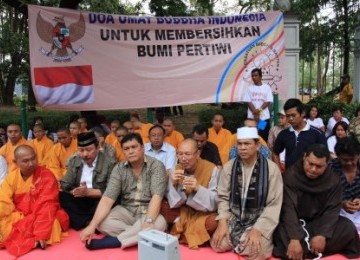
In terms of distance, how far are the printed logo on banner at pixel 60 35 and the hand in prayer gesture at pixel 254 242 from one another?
430 cm

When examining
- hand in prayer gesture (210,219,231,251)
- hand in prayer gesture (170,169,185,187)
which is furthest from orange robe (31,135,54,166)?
hand in prayer gesture (210,219,231,251)

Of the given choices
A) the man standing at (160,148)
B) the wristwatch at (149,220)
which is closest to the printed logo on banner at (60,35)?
the man standing at (160,148)

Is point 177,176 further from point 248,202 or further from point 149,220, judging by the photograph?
point 248,202

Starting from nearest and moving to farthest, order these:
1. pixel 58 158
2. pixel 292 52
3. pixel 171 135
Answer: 1. pixel 58 158
2. pixel 171 135
3. pixel 292 52

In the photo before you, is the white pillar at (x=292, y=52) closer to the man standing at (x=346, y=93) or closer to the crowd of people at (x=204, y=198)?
the man standing at (x=346, y=93)

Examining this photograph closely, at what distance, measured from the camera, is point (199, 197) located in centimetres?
372

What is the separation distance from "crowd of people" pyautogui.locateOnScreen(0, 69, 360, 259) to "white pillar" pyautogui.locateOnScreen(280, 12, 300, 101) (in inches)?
130

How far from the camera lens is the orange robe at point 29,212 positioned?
3.83 m

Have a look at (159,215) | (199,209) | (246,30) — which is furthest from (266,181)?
(246,30)

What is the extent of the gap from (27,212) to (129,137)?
1284 millimetres

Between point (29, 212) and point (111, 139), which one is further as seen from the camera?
point (111, 139)

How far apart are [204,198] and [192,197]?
11 centimetres

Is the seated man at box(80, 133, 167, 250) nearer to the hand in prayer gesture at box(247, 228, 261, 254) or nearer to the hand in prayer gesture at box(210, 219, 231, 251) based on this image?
the hand in prayer gesture at box(210, 219, 231, 251)

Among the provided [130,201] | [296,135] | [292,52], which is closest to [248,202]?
[130,201]
